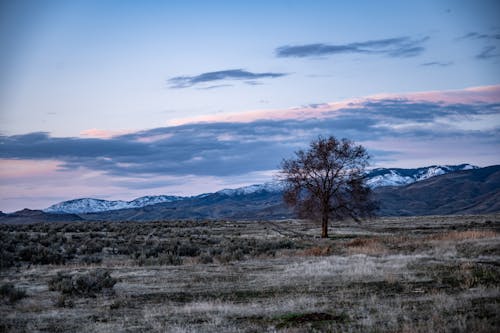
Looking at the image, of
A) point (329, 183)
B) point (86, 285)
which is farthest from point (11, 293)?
point (329, 183)

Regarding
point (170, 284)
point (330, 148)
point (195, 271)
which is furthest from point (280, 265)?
point (330, 148)

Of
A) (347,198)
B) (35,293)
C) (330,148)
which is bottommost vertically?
(35,293)

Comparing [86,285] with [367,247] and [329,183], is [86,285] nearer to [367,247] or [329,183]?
[367,247]

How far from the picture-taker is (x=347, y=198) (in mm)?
48938

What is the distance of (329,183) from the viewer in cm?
4822

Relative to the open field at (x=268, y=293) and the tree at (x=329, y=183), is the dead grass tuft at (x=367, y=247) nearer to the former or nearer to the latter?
the open field at (x=268, y=293)

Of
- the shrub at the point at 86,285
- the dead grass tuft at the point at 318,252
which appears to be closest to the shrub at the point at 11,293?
the shrub at the point at 86,285

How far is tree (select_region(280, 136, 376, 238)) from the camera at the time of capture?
47938mm

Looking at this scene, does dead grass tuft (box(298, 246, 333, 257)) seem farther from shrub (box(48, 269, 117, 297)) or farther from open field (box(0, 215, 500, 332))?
shrub (box(48, 269, 117, 297))

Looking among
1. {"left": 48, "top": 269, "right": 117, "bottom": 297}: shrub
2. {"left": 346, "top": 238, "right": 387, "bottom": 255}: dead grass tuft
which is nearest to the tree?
{"left": 346, "top": 238, "right": 387, "bottom": 255}: dead grass tuft

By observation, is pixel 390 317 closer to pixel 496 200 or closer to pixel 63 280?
pixel 63 280

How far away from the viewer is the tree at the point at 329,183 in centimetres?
4794

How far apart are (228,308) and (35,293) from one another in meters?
8.38

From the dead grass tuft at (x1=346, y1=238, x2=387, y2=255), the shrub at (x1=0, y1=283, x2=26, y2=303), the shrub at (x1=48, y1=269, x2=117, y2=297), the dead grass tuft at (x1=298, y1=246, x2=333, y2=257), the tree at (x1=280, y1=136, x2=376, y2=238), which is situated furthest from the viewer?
the tree at (x1=280, y1=136, x2=376, y2=238)
